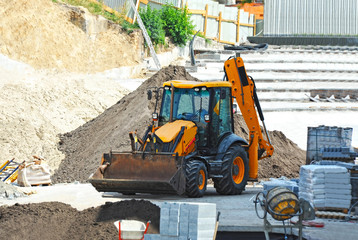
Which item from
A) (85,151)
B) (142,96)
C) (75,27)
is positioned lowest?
(85,151)

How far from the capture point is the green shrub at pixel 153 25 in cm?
3875

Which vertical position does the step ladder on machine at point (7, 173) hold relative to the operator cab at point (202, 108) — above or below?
below

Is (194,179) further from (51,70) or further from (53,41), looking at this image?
(53,41)

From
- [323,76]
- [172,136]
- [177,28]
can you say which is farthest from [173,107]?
[177,28]

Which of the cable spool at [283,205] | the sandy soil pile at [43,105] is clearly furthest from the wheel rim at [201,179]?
the sandy soil pile at [43,105]

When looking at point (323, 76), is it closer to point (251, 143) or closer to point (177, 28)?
point (177, 28)

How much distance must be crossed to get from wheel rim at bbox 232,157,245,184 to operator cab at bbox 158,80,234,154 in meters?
0.62

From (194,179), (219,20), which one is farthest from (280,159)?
(219,20)

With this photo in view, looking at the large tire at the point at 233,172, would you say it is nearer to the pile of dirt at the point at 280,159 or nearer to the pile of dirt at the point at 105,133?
the pile of dirt at the point at 280,159

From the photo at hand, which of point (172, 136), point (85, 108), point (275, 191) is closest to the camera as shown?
point (275, 191)

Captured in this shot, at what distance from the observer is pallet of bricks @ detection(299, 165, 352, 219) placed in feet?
36.6

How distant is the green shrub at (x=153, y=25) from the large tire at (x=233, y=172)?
24.7 m

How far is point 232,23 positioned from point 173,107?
35.0 m

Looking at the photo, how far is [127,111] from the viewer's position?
2216 cm
